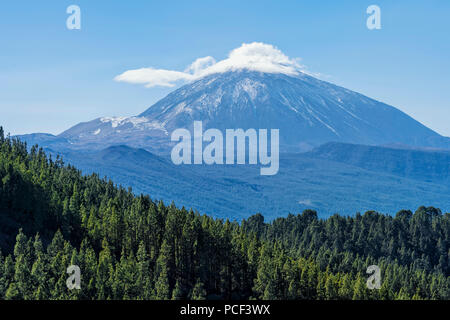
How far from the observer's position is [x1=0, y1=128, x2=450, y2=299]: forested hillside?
82.1 m

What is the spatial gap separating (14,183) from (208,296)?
50.6m

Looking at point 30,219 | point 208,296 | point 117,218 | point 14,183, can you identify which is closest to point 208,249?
point 208,296

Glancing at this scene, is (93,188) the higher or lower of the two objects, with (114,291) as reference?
higher

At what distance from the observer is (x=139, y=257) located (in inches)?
3659

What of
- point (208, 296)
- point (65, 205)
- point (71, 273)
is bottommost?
point (208, 296)

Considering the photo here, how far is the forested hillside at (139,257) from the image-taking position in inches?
3233

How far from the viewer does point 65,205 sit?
113500 millimetres
